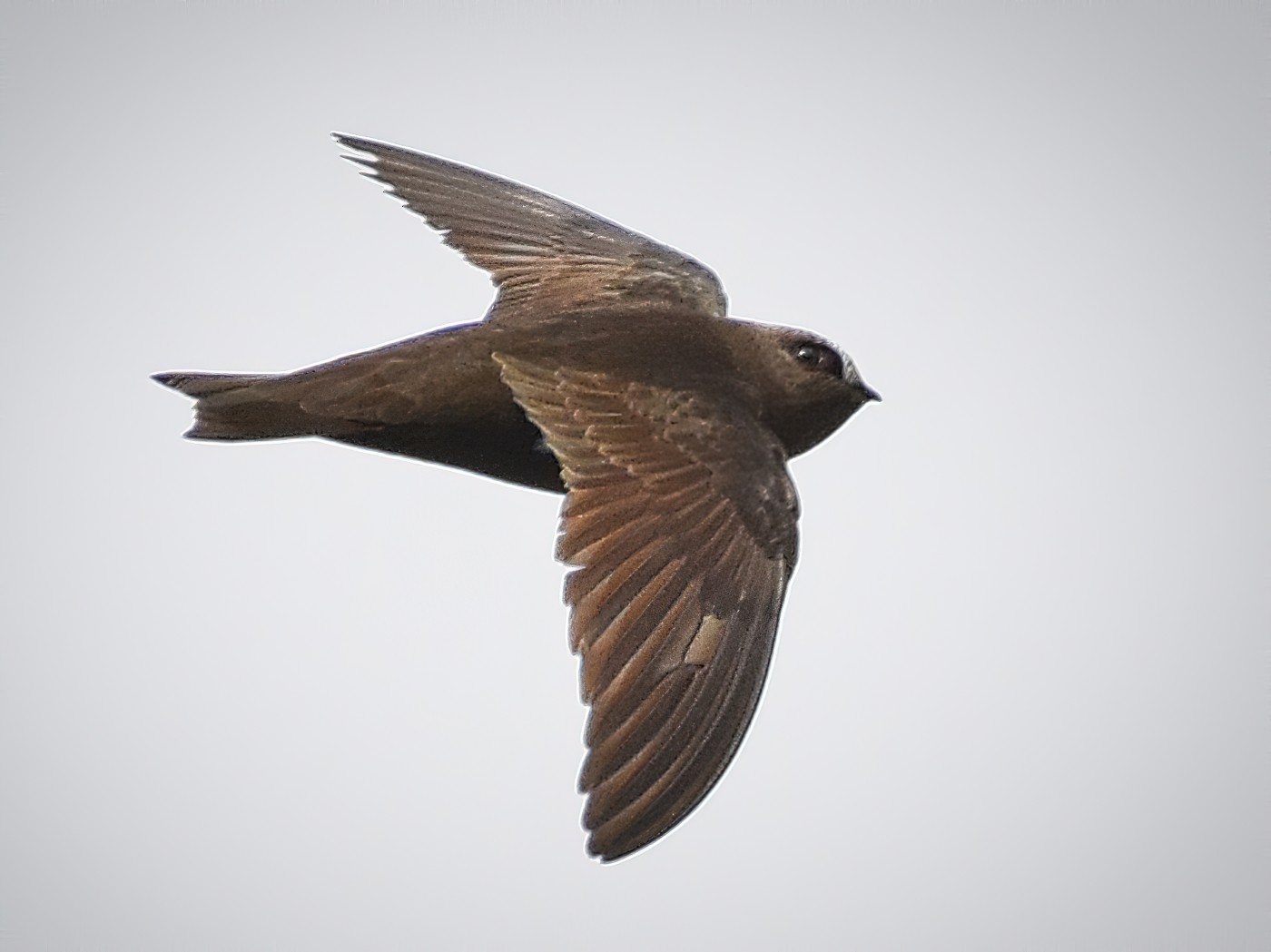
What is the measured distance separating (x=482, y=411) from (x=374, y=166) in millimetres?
1531

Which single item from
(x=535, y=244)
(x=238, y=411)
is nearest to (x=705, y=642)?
(x=238, y=411)

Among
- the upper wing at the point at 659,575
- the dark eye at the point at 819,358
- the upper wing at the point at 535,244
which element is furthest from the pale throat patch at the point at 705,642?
the upper wing at the point at 535,244

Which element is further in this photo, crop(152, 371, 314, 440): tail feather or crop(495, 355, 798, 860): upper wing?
crop(152, 371, 314, 440): tail feather

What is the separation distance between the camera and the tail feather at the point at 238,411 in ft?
15.2

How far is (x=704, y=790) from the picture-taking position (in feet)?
12.3

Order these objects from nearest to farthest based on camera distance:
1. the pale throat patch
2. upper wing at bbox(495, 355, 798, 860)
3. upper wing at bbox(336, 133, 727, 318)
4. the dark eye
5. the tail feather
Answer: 1. upper wing at bbox(495, 355, 798, 860)
2. the pale throat patch
3. the tail feather
4. the dark eye
5. upper wing at bbox(336, 133, 727, 318)

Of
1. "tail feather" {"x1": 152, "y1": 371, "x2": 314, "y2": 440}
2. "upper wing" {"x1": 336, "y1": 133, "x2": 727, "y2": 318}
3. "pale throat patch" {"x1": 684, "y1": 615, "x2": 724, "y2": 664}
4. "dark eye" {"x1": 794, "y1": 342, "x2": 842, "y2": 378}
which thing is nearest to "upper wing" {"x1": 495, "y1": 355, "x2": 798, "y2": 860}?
"pale throat patch" {"x1": 684, "y1": 615, "x2": 724, "y2": 664}

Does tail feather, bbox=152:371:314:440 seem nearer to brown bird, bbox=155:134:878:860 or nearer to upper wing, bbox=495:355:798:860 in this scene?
brown bird, bbox=155:134:878:860

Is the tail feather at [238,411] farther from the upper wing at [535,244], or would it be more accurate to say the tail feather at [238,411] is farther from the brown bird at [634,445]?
the upper wing at [535,244]

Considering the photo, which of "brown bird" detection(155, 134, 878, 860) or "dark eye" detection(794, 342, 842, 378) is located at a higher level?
"dark eye" detection(794, 342, 842, 378)

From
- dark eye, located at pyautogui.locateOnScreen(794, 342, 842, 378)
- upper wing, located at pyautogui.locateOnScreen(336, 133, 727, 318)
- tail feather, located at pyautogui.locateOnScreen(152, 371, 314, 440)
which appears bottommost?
tail feather, located at pyautogui.locateOnScreen(152, 371, 314, 440)

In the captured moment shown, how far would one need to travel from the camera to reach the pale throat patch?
396 centimetres

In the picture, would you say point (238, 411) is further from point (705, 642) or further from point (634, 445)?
point (705, 642)

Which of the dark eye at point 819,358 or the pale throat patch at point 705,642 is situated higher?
the dark eye at point 819,358
